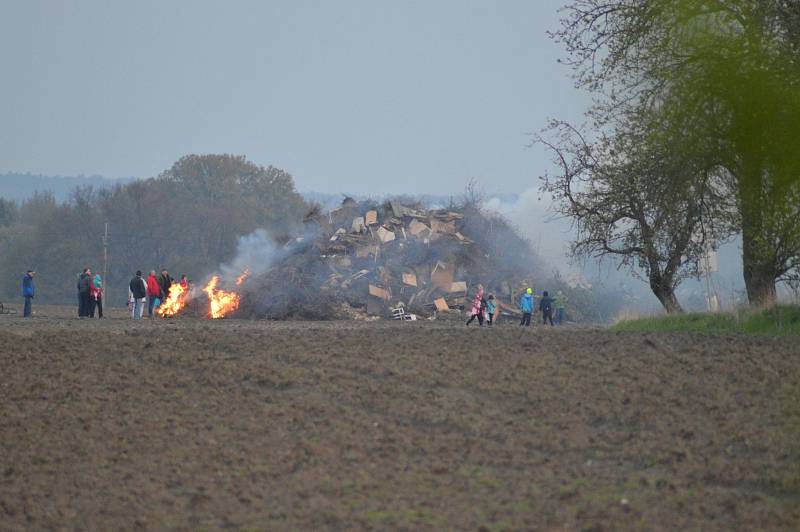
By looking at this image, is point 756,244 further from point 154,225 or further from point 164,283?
point 154,225

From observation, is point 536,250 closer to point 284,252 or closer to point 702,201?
point 284,252

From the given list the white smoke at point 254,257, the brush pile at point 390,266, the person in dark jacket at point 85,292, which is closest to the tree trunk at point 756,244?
the brush pile at point 390,266

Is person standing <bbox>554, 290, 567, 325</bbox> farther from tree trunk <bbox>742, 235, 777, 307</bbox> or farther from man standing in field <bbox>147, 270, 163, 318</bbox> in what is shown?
tree trunk <bbox>742, 235, 777, 307</bbox>

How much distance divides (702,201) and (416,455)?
52.5 feet

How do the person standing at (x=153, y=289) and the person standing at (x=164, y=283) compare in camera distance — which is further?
the person standing at (x=164, y=283)

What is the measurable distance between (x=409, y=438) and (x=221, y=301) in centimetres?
3028

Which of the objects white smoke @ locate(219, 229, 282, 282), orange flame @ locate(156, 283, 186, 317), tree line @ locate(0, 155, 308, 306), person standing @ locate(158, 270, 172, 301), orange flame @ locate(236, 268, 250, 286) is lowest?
orange flame @ locate(156, 283, 186, 317)

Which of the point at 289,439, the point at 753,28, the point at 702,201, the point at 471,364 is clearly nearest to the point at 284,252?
the point at 702,201

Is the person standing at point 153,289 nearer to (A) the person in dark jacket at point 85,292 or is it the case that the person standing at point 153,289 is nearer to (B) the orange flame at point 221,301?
(A) the person in dark jacket at point 85,292

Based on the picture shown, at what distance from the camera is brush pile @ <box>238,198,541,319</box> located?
4128 cm

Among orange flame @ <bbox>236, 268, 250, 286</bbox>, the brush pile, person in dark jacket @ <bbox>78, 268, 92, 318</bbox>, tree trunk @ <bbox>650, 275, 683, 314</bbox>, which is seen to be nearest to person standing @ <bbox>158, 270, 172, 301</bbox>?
person in dark jacket @ <bbox>78, 268, 92, 318</bbox>

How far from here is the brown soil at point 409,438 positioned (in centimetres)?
941

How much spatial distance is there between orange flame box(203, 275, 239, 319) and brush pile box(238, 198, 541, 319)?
0.39m

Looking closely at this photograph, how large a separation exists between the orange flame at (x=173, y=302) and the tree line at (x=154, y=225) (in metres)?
45.7
